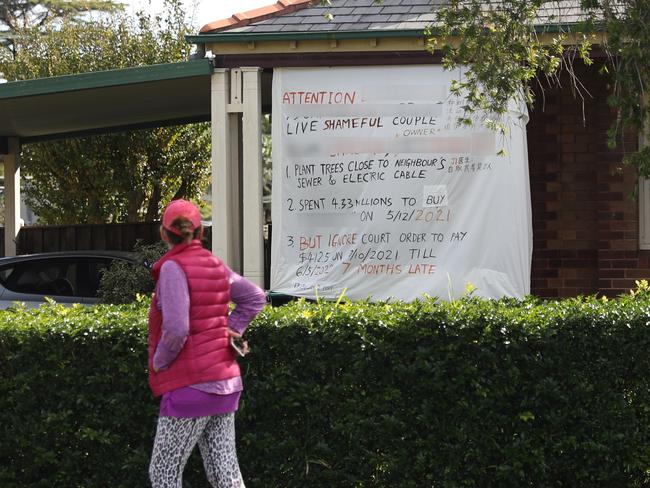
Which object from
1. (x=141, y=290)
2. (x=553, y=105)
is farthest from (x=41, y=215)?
(x=553, y=105)

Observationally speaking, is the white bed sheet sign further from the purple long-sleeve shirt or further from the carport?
the purple long-sleeve shirt

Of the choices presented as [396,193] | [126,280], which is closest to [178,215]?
[396,193]

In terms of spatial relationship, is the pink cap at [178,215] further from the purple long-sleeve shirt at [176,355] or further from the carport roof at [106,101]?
the carport roof at [106,101]

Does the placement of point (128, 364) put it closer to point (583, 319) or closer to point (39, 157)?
point (583, 319)

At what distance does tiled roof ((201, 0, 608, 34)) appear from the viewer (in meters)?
9.29

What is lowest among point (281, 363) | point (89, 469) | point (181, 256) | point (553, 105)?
point (89, 469)

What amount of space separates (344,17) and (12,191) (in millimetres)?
7177

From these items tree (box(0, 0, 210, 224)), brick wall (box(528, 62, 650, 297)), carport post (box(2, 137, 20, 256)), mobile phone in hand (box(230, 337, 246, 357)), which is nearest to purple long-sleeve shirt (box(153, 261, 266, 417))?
mobile phone in hand (box(230, 337, 246, 357))

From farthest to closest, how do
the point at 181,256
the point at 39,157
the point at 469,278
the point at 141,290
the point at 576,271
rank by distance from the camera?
the point at 39,157 → the point at 576,271 → the point at 141,290 → the point at 469,278 → the point at 181,256

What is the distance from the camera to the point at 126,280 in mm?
10133

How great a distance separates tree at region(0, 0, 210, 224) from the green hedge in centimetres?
1144

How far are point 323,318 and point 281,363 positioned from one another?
34cm

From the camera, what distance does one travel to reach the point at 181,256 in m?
4.63

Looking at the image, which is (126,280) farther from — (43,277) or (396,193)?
(396,193)
